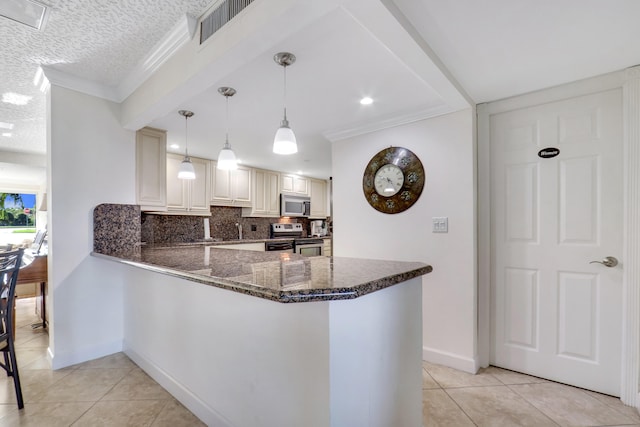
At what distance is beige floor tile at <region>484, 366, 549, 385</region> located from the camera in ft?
6.94

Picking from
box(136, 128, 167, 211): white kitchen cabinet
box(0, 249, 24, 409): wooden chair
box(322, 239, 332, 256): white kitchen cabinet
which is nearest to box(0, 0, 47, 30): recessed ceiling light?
box(136, 128, 167, 211): white kitchen cabinet

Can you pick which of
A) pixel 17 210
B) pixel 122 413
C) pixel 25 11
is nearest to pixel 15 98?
pixel 25 11

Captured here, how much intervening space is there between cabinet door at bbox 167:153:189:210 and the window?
211 inches

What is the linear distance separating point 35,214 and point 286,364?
27.6 ft

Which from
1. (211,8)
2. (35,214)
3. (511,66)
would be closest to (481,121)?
(511,66)

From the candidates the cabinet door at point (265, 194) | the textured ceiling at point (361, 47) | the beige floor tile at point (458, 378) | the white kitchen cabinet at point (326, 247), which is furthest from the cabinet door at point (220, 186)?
the beige floor tile at point (458, 378)

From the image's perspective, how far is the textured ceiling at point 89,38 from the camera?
4.92 feet

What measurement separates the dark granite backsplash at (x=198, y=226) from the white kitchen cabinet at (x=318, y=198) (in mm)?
927

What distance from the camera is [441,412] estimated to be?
1.76m

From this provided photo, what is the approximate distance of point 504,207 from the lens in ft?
7.64

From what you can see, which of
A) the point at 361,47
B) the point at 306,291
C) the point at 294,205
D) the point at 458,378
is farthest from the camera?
the point at 294,205

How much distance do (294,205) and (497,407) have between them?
416 cm

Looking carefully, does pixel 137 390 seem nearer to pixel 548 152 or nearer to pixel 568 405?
pixel 568 405

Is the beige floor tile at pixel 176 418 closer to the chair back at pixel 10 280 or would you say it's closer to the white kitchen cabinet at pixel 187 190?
the chair back at pixel 10 280
